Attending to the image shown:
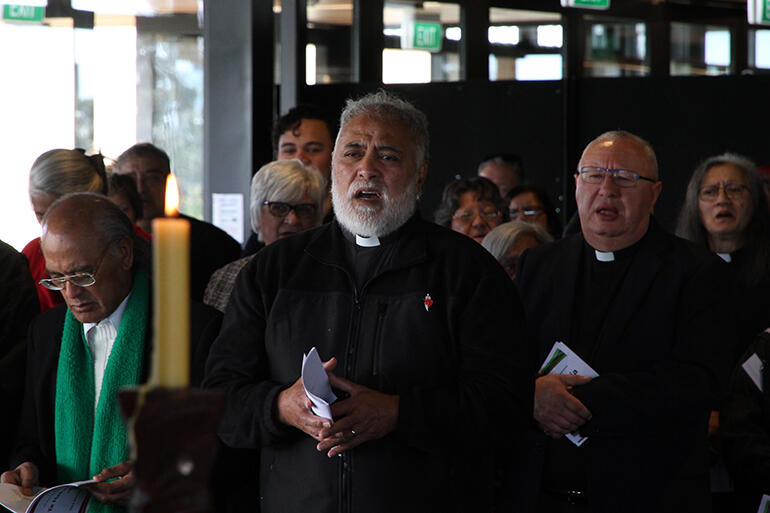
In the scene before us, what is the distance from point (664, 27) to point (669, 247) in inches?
353

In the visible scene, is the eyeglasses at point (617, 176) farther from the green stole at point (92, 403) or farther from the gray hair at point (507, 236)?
the green stole at point (92, 403)

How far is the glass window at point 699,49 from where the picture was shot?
1175 centimetres

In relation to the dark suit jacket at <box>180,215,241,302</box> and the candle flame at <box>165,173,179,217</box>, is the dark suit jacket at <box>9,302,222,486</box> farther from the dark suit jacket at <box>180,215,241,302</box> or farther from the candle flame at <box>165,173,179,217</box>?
the candle flame at <box>165,173,179,217</box>

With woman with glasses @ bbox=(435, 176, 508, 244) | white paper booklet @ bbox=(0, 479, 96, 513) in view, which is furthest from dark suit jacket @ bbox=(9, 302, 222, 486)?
woman with glasses @ bbox=(435, 176, 508, 244)

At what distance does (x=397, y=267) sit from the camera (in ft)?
9.13

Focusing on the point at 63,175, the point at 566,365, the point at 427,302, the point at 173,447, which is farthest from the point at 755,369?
the point at 173,447

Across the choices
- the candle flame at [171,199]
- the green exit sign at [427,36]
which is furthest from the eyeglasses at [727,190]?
the green exit sign at [427,36]

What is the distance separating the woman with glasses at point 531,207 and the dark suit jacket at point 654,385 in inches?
105

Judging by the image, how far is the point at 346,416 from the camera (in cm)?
252

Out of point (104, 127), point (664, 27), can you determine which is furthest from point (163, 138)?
point (664, 27)

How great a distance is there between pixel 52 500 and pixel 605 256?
6.49ft

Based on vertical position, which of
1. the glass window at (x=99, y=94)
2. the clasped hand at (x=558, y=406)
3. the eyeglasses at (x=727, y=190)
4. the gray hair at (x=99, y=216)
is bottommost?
the clasped hand at (x=558, y=406)

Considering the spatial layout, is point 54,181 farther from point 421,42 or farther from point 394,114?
point 421,42

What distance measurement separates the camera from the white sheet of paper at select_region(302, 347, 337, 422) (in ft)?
7.80
